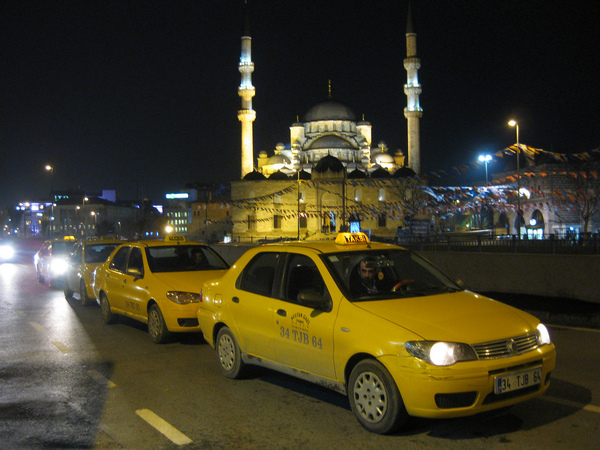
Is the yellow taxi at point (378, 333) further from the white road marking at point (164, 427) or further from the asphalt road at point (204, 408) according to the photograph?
the white road marking at point (164, 427)

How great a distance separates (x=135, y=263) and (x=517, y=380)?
7.27 metres

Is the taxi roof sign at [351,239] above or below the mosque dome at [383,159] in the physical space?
below

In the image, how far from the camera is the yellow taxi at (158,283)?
868 centimetres

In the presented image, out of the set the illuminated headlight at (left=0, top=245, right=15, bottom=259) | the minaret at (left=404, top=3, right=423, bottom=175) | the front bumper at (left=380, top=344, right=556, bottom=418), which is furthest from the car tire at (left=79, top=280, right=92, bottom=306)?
the minaret at (left=404, top=3, right=423, bottom=175)

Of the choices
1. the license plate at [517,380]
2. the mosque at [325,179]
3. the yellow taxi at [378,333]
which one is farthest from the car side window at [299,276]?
the mosque at [325,179]

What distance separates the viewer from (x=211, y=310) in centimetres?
698

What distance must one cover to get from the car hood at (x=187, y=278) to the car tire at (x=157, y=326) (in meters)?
0.43

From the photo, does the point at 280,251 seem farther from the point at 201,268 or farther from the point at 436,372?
the point at 201,268

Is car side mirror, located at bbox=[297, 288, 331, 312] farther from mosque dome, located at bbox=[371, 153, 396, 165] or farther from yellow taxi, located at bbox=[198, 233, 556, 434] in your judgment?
mosque dome, located at bbox=[371, 153, 396, 165]

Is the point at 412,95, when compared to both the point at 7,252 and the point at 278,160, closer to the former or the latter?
the point at 278,160

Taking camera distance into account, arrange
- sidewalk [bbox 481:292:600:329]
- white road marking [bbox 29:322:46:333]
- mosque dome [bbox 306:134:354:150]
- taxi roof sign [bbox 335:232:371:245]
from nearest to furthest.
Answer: taxi roof sign [bbox 335:232:371:245]
sidewalk [bbox 481:292:600:329]
white road marking [bbox 29:322:46:333]
mosque dome [bbox 306:134:354:150]

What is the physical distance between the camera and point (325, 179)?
70062 millimetres

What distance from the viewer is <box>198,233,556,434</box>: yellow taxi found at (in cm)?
439

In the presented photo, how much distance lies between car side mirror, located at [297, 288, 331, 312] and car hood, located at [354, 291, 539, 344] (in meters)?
0.36
